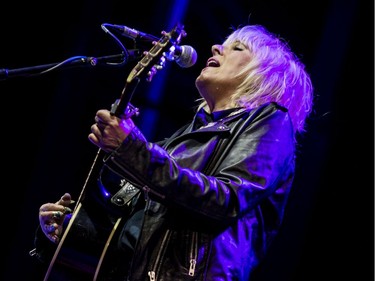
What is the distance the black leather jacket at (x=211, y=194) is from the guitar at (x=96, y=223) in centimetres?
12

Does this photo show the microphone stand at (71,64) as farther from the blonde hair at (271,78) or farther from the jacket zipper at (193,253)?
the jacket zipper at (193,253)

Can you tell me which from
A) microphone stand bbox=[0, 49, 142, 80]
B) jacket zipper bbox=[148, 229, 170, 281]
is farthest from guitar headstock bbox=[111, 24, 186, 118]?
jacket zipper bbox=[148, 229, 170, 281]

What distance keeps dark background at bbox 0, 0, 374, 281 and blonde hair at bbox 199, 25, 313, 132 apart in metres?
1.00

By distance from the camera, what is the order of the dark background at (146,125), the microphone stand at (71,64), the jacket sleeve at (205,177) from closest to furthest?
the jacket sleeve at (205,177), the microphone stand at (71,64), the dark background at (146,125)

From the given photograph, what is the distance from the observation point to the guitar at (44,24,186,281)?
6.25ft

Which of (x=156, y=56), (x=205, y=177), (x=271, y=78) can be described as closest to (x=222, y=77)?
(x=271, y=78)

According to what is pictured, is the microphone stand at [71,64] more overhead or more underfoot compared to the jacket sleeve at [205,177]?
more overhead

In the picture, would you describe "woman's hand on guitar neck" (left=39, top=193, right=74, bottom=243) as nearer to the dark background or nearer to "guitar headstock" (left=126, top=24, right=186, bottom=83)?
"guitar headstock" (left=126, top=24, right=186, bottom=83)

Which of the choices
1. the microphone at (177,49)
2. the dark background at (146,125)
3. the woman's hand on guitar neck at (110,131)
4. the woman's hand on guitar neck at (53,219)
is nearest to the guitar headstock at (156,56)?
the microphone at (177,49)

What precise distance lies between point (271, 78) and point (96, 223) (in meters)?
1.16

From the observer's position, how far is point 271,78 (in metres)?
2.49

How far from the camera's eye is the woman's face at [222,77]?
8.15 feet

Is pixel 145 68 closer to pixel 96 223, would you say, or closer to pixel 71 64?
pixel 71 64

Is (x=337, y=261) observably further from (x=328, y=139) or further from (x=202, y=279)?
(x=202, y=279)
